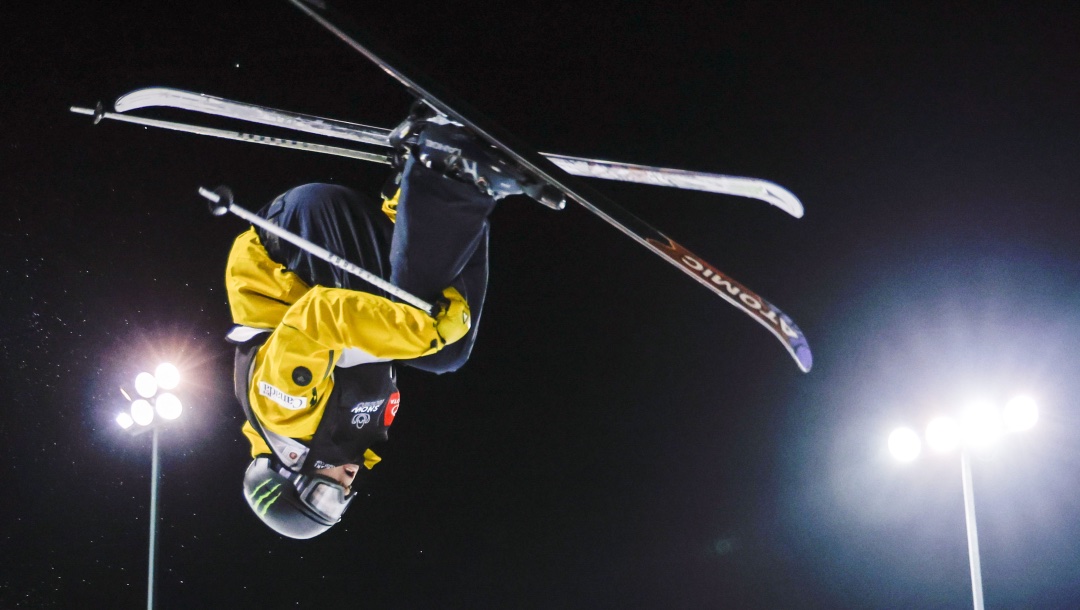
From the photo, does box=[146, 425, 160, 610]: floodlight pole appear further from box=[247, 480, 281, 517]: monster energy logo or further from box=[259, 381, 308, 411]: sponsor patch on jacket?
box=[259, 381, 308, 411]: sponsor patch on jacket

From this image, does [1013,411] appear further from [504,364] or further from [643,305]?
[504,364]

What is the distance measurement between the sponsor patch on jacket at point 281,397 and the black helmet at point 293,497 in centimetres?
27

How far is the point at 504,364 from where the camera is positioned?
21.8ft

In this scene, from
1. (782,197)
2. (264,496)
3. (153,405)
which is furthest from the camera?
(153,405)

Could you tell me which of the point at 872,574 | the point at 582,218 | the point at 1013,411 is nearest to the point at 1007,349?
the point at 1013,411

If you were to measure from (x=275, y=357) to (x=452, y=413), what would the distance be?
13.8 ft

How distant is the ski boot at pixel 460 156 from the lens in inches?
91.6

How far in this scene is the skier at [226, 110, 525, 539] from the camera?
7.73 feet

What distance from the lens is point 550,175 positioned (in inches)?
92.6

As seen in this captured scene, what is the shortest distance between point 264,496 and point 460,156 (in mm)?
1094

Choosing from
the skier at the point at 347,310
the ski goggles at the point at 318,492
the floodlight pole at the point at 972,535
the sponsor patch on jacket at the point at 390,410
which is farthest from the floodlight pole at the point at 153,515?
the floodlight pole at the point at 972,535

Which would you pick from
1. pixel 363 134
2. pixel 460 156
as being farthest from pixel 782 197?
pixel 363 134

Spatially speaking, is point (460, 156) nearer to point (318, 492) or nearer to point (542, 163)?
point (542, 163)

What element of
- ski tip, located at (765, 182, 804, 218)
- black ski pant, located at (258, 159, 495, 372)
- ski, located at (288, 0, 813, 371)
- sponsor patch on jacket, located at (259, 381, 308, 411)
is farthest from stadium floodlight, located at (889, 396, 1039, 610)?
sponsor patch on jacket, located at (259, 381, 308, 411)
